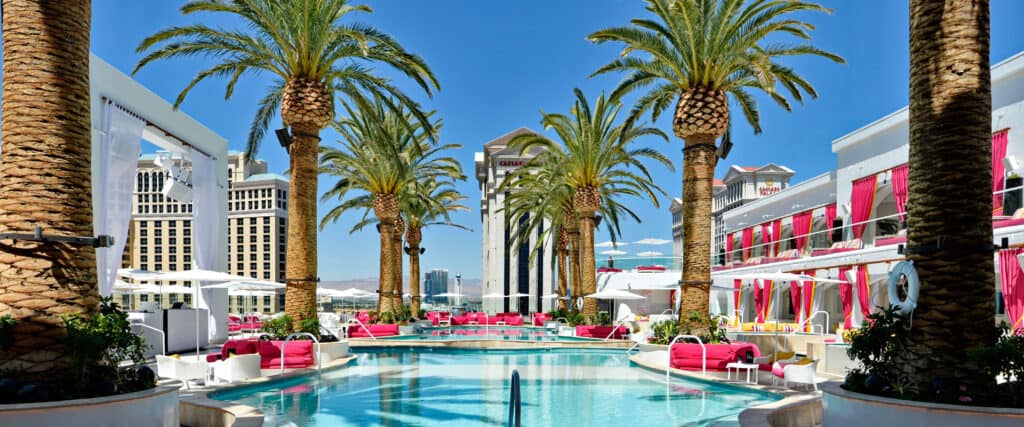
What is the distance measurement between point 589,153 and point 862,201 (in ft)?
32.9

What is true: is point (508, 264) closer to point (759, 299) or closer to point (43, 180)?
point (759, 299)

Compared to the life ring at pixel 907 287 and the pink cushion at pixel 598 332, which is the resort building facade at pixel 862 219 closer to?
the pink cushion at pixel 598 332

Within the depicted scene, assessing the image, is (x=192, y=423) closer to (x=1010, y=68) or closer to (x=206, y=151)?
(x=206, y=151)

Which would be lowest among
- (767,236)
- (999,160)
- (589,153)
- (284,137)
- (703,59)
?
(767,236)

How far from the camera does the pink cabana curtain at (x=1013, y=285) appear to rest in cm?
1872

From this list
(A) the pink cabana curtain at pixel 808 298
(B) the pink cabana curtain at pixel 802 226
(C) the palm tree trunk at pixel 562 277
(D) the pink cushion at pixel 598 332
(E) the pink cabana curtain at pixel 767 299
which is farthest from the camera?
(C) the palm tree trunk at pixel 562 277

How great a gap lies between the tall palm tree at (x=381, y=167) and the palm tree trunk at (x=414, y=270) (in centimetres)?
450

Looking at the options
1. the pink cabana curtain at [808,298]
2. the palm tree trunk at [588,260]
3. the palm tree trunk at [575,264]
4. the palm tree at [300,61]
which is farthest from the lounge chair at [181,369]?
the pink cabana curtain at [808,298]

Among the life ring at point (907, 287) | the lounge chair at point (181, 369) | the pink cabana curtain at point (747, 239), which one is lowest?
the lounge chair at point (181, 369)

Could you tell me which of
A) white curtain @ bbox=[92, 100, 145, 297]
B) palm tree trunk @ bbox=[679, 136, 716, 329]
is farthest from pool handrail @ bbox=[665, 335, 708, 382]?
white curtain @ bbox=[92, 100, 145, 297]

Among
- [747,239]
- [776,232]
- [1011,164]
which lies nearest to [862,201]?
[1011,164]

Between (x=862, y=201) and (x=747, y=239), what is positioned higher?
(x=862, y=201)

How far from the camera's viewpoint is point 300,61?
17.5 m

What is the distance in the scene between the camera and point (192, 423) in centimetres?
988
